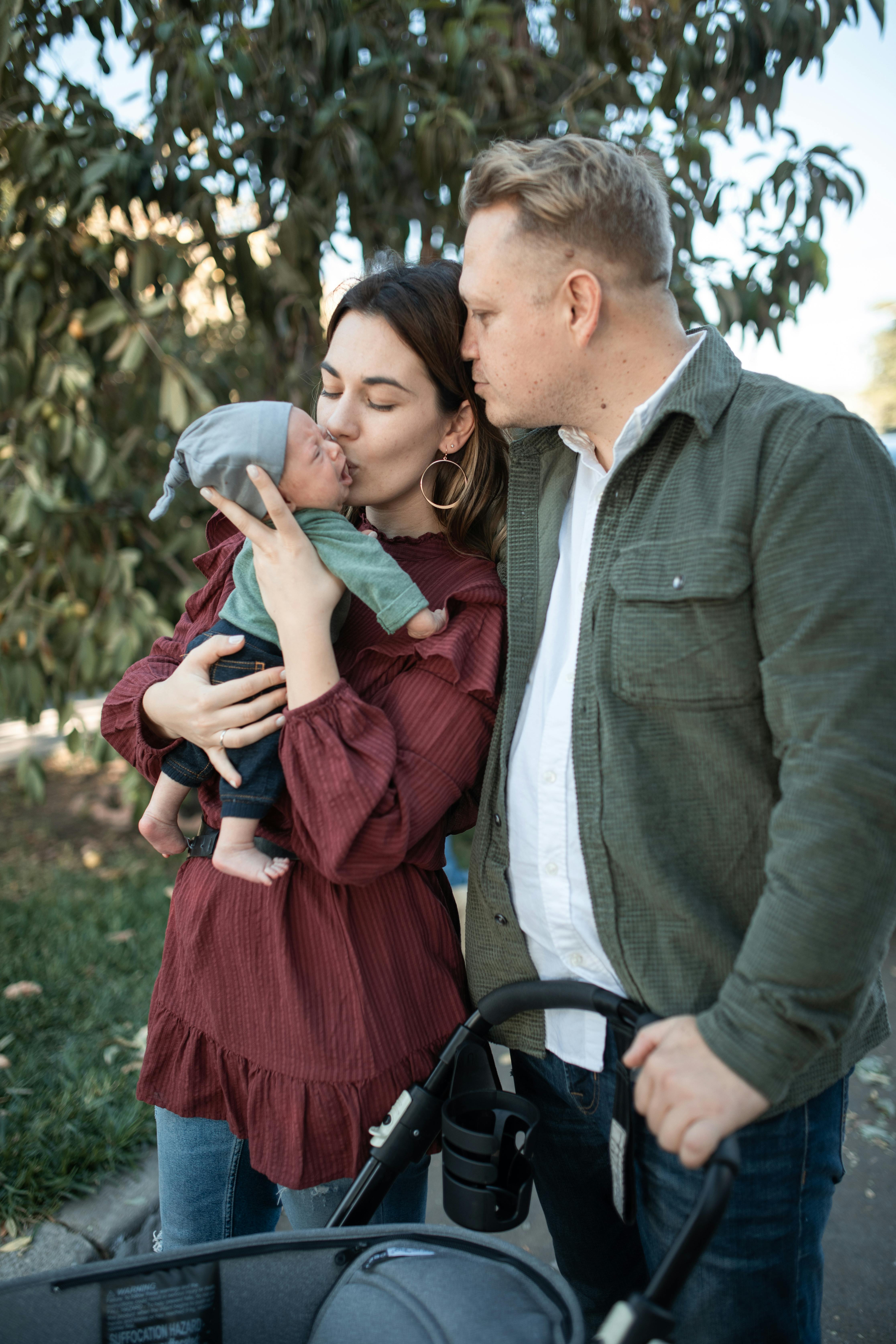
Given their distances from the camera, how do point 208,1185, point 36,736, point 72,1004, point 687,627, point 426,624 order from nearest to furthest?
point 687,627, point 426,624, point 208,1185, point 72,1004, point 36,736

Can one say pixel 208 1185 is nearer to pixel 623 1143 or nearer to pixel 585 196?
pixel 623 1143

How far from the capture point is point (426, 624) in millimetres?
1577

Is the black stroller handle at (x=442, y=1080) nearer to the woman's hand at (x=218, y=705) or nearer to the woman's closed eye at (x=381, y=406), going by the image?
the woman's hand at (x=218, y=705)

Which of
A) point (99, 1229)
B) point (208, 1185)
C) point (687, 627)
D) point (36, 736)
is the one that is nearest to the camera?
point (687, 627)

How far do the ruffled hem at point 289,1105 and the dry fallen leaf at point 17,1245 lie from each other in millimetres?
1231

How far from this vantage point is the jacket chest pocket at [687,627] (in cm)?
131

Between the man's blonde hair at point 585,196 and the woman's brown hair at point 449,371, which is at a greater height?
the man's blonde hair at point 585,196

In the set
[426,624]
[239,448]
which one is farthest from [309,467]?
[426,624]

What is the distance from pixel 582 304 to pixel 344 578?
581 millimetres

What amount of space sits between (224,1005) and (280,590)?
0.71m

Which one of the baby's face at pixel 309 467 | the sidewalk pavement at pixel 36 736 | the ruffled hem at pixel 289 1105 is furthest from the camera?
the sidewalk pavement at pixel 36 736

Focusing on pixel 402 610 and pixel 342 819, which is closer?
pixel 342 819

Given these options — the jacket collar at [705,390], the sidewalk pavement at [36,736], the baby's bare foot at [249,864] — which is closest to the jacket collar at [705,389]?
the jacket collar at [705,390]

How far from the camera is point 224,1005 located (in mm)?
1627
